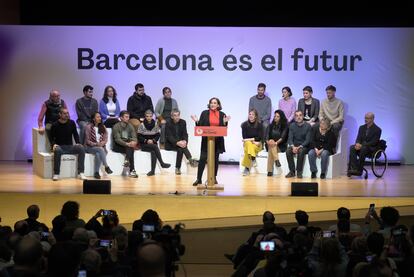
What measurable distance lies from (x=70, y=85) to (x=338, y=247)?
8719 millimetres

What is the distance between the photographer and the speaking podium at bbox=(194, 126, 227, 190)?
356 inches

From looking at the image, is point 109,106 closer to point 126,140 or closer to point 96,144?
point 126,140

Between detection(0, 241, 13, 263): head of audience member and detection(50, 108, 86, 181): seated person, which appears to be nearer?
detection(0, 241, 13, 263): head of audience member

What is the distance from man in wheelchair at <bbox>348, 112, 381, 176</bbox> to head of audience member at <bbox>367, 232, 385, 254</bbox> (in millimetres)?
5688

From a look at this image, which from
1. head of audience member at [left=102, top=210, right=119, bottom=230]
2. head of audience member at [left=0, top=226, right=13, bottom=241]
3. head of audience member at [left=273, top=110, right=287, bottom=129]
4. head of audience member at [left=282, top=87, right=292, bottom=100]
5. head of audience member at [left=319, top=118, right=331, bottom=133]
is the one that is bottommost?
head of audience member at [left=0, top=226, right=13, bottom=241]

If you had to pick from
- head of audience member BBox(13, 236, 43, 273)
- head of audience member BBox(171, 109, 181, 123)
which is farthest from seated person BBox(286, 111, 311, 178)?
head of audience member BBox(13, 236, 43, 273)

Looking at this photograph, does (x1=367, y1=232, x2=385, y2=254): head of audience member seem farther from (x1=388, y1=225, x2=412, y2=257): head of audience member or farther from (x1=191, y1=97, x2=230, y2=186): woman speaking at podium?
(x1=191, y1=97, x2=230, y2=186): woman speaking at podium

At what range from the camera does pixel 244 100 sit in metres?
12.4

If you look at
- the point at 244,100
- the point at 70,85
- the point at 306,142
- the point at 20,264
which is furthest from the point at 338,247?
the point at 70,85

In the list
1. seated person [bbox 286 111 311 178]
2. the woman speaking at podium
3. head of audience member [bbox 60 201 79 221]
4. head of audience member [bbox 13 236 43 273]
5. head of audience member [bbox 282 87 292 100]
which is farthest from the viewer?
head of audience member [bbox 282 87 292 100]

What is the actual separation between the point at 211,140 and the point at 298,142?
1.84 m

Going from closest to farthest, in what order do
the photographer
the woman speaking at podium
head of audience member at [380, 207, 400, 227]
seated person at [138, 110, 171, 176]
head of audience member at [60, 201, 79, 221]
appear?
1. the photographer
2. head of audience member at [380, 207, 400, 227]
3. head of audience member at [60, 201, 79, 221]
4. the woman speaking at podium
5. seated person at [138, 110, 171, 176]

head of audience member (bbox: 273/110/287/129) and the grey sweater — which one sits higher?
the grey sweater

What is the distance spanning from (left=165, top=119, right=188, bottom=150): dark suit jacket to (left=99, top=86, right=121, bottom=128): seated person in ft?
3.27
